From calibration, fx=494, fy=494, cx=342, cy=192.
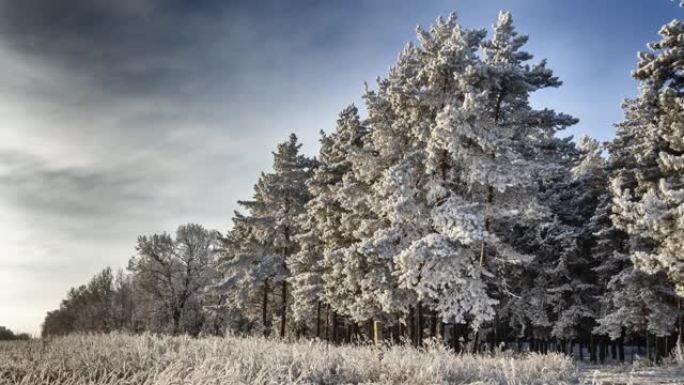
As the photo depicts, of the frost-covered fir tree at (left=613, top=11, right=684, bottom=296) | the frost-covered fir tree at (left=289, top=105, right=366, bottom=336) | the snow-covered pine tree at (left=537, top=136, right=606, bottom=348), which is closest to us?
the frost-covered fir tree at (left=613, top=11, right=684, bottom=296)

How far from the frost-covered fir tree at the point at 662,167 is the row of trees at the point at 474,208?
65 millimetres

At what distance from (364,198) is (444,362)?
14054 millimetres

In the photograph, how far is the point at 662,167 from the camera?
55.3 feet

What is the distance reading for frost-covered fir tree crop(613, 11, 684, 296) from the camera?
15852 mm

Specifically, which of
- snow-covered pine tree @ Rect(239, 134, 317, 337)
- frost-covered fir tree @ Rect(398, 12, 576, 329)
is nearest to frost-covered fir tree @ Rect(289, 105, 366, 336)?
snow-covered pine tree @ Rect(239, 134, 317, 337)

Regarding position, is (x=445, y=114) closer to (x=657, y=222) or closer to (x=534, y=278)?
(x=657, y=222)

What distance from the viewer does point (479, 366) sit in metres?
8.66

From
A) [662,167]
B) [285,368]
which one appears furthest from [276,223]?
[285,368]

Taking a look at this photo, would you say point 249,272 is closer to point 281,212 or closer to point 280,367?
point 281,212

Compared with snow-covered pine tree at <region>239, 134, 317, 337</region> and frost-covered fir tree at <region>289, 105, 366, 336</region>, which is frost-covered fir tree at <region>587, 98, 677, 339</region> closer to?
frost-covered fir tree at <region>289, 105, 366, 336</region>

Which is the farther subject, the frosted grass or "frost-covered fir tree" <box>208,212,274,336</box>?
"frost-covered fir tree" <box>208,212,274,336</box>

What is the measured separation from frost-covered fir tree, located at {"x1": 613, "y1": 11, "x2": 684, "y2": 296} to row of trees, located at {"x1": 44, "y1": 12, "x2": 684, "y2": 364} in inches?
2.6

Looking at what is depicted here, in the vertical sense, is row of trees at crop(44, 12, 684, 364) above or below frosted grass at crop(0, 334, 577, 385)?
above

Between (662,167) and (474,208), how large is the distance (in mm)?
6371
